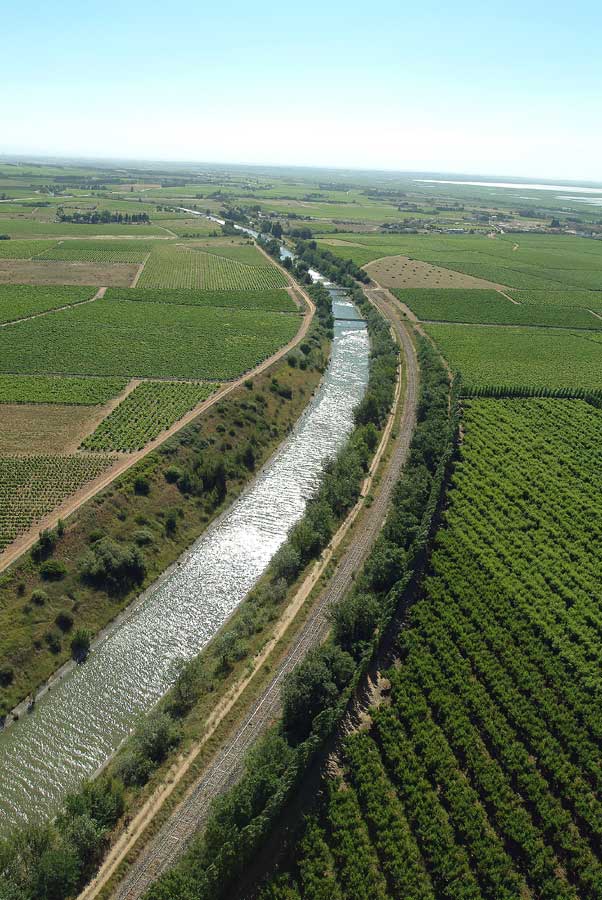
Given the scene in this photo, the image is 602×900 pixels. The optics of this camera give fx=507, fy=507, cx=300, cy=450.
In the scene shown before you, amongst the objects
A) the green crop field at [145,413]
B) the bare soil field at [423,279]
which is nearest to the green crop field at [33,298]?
the green crop field at [145,413]

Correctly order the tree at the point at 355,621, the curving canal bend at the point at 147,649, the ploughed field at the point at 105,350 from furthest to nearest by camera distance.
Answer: the ploughed field at the point at 105,350 → the tree at the point at 355,621 → the curving canal bend at the point at 147,649

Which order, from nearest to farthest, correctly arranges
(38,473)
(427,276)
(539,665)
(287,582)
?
1. (539,665)
2. (287,582)
3. (38,473)
4. (427,276)

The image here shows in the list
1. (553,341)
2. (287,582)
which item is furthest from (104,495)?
(553,341)

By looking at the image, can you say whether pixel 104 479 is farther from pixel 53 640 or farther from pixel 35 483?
pixel 53 640

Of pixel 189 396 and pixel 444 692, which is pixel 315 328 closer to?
pixel 189 396

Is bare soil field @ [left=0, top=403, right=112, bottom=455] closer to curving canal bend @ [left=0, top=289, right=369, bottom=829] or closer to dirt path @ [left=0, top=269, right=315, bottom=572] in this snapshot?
dirt path @ [left=0, top=269, right=315, bottom=572]

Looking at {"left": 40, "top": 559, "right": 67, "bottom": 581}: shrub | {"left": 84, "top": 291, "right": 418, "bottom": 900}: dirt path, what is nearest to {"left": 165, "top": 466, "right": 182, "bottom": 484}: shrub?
{"left": 40, "top": 559, "right": 67, "bottom": 581}: shrub

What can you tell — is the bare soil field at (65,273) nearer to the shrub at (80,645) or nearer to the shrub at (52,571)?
the shrub at (52,571)

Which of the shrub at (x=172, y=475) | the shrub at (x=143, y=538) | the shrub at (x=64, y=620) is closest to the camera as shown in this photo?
the shrub at (x=64, y=620)
